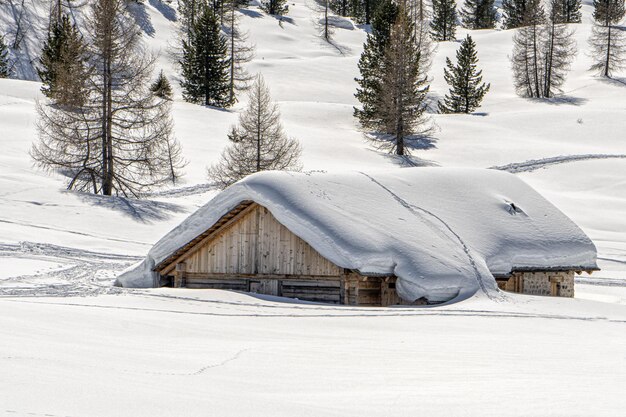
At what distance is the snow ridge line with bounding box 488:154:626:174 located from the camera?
154ft

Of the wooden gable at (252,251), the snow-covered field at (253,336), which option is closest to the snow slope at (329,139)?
the snow-covered field at (253,336)

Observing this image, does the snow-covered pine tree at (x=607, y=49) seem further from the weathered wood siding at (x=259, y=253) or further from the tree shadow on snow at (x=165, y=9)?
the weathered wood siding at (x=259, y=253)

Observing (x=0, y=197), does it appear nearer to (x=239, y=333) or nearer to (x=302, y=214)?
(x=302, y=214)

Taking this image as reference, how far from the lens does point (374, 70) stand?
185 ft

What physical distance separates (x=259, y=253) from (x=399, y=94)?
3187 centimetres

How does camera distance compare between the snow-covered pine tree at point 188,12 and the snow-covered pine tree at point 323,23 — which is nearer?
the snow-covered pine tree at point 188,12

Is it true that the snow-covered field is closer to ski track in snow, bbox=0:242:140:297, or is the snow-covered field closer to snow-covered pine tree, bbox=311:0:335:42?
ski track in snow, bbox=0:242:140:297

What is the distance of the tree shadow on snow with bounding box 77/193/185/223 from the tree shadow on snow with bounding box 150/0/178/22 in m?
61.6

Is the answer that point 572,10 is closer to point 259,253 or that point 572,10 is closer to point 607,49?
point 607,49

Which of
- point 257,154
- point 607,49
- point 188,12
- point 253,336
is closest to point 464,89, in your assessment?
point 607,49

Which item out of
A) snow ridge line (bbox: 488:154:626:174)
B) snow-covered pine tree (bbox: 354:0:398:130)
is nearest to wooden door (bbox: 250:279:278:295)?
snow ridge line (bbox: 488:154:626:174)

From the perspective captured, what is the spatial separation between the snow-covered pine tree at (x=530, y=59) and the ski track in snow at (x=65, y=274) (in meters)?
51.1

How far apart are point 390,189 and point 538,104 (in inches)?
1878

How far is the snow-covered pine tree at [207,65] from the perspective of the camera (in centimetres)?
5976
